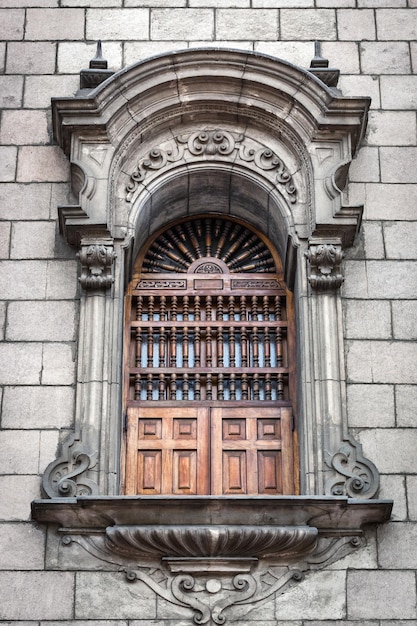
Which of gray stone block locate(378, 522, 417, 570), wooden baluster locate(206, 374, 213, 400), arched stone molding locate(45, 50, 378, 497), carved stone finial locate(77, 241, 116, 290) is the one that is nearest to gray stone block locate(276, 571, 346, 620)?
gray stone block locate(378, 522, 417, 570)

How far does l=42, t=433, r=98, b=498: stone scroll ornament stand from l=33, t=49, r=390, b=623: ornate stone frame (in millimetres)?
13

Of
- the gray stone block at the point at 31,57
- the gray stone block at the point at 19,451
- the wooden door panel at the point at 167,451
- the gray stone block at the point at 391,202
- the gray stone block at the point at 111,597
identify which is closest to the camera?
the gray stone block at the point at 111,597

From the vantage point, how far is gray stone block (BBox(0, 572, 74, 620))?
38.0 ft

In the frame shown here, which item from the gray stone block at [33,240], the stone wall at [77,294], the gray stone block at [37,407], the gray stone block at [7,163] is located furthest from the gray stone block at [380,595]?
the gray stone block at [7,163]

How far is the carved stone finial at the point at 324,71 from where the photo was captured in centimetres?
1394

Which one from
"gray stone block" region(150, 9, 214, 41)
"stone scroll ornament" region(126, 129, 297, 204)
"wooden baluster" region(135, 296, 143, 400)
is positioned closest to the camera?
"wooden baluster" region(135, 296, 143, 400)

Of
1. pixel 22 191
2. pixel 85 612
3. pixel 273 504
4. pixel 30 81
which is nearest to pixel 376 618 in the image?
pixel 273 504

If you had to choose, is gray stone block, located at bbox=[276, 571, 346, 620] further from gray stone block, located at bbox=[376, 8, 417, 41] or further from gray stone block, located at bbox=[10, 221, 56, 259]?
gray stone block, located at bbox=[376, 8, 417, 41]

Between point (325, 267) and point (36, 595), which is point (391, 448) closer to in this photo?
point (325, 267)

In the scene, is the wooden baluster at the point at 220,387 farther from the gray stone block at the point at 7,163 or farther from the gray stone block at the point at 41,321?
the gray stone block at the point at 7,163

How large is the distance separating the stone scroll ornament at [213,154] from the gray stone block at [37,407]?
7.82 feet

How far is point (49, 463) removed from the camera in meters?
12.3

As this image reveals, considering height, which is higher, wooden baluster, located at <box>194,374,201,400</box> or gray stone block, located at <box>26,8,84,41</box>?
gray stone block, located at <box>26,8,84,41</box>

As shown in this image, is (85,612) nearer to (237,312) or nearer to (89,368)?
(89,368)
